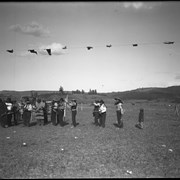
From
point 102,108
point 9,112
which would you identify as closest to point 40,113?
point 9,112

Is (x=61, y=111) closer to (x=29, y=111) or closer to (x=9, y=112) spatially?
(x=29, y=111)

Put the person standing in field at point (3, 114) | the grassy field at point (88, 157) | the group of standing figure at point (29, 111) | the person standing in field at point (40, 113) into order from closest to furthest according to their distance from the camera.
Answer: the grassy field at point (88, 157) → the person standing in field at point (3, 114) → the group of standing figure at point (29, 111) → the person standing in field at point (40, 113)

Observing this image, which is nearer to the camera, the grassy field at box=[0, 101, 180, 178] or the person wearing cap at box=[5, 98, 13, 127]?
the grassy field at box=[0, 101, 180, 178]

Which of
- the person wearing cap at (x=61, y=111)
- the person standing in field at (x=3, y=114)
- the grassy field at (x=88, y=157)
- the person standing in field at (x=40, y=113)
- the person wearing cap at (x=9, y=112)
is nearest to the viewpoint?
the grassy field at (x=88, y=157)

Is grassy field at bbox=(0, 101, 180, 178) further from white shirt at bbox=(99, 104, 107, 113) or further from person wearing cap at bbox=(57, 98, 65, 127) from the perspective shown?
person wearing cap at bbox=(57, 98, 65, 127)

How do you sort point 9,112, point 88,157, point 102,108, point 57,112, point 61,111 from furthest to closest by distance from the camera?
1. point 57,112
2. point 61,111
3. point 9,112
4. point 102,108
5. point 88,157

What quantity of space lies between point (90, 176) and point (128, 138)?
6145 millimetres

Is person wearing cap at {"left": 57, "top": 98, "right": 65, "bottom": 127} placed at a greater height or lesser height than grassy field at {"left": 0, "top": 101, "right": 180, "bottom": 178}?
greater

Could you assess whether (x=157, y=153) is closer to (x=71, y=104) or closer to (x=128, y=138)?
(x=128, y=138)

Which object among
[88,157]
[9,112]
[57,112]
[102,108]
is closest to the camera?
[88,157]

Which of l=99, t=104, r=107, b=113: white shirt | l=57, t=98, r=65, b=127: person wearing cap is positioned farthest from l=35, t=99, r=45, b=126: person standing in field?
l=99, t=104, r=107, b=113: white shirt

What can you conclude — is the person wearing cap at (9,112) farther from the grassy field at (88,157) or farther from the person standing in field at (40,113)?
the grassy field at (88,157)

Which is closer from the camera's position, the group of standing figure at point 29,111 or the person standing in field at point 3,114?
the person standing in field at point 3,114

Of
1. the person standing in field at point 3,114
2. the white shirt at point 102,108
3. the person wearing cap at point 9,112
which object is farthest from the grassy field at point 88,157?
the person wearing cap at point 9,112
